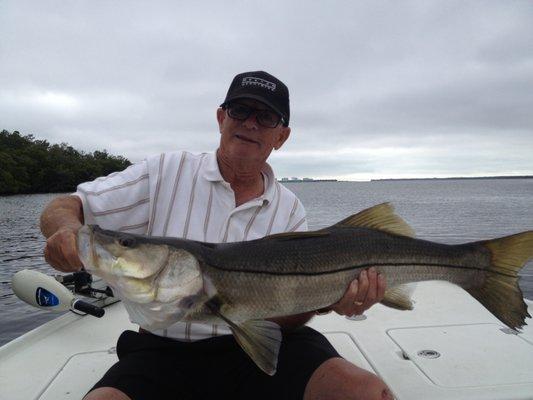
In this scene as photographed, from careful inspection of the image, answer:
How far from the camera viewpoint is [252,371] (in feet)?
10.9

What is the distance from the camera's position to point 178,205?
12.2 feet

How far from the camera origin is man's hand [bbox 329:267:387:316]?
3.13 metres

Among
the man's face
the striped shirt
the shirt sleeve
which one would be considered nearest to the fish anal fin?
the striped shirt

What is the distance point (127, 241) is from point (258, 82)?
1.87 metres

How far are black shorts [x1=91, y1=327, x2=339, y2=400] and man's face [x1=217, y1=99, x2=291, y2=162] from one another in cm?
151

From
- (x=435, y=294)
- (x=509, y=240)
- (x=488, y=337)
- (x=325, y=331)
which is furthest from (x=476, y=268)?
(x=435, y=294)

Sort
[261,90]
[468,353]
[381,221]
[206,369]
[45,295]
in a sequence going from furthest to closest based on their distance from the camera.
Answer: [45,295] → [468,353] → [261,90] → [381,221] → [206,369]

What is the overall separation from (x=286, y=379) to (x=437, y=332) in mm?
2217

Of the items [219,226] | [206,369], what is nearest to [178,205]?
[219,226]

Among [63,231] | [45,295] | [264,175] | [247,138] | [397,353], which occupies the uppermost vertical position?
[247,138]

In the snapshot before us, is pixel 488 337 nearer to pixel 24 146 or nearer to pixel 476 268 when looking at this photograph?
pixel 476 268

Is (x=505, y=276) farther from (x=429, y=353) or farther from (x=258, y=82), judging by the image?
(x=258, y=82)

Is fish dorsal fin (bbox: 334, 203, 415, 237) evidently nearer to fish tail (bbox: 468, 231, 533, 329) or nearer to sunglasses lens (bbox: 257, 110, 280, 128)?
fish tail (bbox: 468, 231, 533, 329)

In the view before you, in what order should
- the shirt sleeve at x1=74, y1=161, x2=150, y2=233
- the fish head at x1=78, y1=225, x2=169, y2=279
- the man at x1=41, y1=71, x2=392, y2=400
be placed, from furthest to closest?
the shirt sleeve at x1=74, y1=161, x2=150, y2=233, the man at x1=41, y1=71, x2=392, y2=400, the fish head at x1=78, y1=225, x2=169, y2=279
